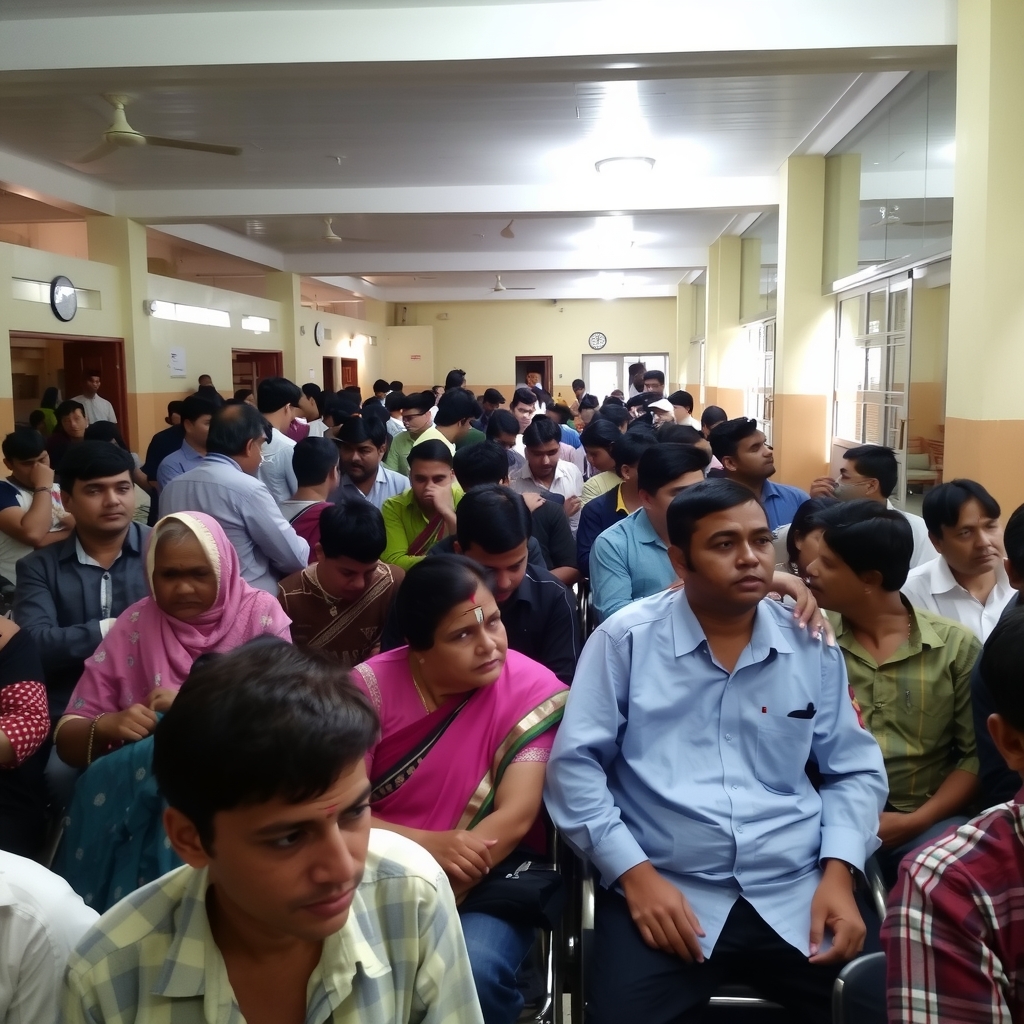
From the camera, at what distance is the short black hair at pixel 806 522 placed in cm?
277

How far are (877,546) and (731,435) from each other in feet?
6.93

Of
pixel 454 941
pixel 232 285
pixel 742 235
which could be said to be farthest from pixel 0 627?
pixel 232 285

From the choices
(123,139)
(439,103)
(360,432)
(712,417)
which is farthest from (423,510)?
Result: (712,417)

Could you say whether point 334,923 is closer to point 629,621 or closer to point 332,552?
point 629,621

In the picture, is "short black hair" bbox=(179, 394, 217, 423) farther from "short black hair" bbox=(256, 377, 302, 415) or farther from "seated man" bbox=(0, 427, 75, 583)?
"seated man" bbox=(0, 427, 75, 583)

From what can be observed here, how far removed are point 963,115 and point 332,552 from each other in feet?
12.0

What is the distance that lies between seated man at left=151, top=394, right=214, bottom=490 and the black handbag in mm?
3548

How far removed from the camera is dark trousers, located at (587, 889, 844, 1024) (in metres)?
1.72

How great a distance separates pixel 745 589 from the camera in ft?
6.35

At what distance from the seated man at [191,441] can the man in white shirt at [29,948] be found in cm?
390

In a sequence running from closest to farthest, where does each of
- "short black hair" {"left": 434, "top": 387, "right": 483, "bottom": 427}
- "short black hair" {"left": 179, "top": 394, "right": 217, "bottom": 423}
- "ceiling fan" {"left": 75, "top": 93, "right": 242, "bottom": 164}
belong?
"short black hair" {"left": 179, "top": 394, "right": 217, "bottom": 423} → "ceiling fan" {"left": 75, "top": 93, "right": 242, "bottom": 164} → "short black hair" {"left": 434, "top": 387, "right": 483, "bottom": 427}

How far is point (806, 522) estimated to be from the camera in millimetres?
2820

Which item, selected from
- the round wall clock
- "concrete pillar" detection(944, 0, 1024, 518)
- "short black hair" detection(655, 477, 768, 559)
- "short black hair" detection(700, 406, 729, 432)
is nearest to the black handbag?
"short black hair" detection(655, 477, 768, 559)

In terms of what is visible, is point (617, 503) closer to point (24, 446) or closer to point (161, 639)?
point (161, 639)
